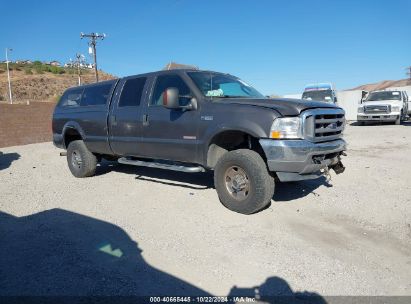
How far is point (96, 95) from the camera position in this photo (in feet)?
23.6

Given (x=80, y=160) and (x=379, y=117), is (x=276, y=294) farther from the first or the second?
(x=379, y=117)

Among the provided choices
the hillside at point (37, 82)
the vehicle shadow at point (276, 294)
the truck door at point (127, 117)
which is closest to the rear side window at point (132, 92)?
the truck door at point (127, 117)

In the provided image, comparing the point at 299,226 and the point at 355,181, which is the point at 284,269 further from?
the point at 355,181

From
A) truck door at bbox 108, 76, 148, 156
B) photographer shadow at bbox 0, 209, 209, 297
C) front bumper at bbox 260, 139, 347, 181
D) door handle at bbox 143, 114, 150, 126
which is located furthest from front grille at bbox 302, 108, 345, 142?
truck door at bbox 108, 76, 148, 156

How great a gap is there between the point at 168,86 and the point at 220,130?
Result: 143 centimetres

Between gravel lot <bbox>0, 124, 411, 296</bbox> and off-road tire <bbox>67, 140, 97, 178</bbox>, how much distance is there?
2.08ft

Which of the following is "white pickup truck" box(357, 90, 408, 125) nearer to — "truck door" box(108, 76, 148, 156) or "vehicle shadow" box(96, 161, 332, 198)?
"vehicle shadow" box(96, 161, 332, 198)

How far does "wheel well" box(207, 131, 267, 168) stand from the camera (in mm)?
5109

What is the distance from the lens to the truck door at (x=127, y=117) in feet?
20.2

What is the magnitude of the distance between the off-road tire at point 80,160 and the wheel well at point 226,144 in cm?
326

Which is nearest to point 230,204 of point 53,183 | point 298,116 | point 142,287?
point 298,116

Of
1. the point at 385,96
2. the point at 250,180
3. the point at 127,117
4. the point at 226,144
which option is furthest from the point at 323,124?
the point at 385,96

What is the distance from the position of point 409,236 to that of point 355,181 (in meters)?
2.61

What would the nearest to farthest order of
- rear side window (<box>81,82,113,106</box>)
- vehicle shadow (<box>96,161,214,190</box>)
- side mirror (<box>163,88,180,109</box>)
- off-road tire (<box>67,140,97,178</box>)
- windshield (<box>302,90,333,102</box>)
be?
side mirror (<box>163,88,180,109</box>) < vehicle shadow (<box>96,161,214,190</box>) < rear side window (<box>81,82,113,106</box>) < off-road tire (<box>67,140,97,178</box>) < windshield (<box>302,90,333,102</box>)
